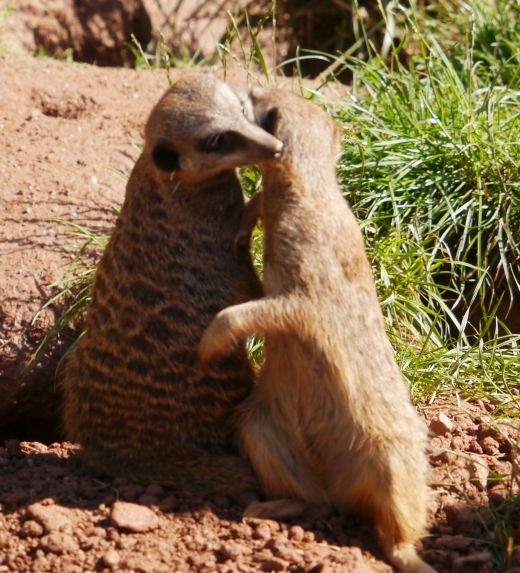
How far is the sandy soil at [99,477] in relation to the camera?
288 cm

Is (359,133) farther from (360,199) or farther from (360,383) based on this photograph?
(360,383)

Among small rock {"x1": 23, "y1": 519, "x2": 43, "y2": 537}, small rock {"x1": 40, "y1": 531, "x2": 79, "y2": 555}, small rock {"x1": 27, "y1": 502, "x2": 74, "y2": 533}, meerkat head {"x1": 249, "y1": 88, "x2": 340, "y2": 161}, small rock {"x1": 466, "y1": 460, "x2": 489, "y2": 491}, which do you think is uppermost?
meerkat head {"x1": 249, "y1": 88, "x2": 340, "y2": 161}

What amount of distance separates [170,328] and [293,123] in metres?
0.75

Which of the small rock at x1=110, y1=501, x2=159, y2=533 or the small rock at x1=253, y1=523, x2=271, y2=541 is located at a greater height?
the small rock at x1=110, y1=501, x2=159, y2=533

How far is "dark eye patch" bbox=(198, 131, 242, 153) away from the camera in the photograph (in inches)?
119

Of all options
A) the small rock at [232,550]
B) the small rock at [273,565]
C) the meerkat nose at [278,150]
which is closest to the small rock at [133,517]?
the small rock at [232,550]

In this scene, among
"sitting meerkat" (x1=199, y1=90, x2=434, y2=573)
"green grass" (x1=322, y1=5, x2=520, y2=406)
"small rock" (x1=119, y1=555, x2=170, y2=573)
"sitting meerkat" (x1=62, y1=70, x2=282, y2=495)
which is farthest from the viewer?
"green grass" (x1=322, y1=5, x2=520, y2=406)

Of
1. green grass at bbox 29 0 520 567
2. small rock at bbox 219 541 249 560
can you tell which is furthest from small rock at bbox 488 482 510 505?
small rock at bbox 219 541 249 560

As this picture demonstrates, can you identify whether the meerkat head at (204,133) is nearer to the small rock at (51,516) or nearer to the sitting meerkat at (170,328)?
the sitting meerkat at (170,328)

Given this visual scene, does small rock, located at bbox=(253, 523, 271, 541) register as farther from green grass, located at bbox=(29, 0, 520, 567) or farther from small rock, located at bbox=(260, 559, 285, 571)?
green grass, located at bbox=(29, 0, 520, 567)

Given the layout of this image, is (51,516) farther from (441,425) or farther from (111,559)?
(441,425)

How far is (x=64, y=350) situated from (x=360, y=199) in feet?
4.64

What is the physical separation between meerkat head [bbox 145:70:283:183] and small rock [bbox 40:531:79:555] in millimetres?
1155

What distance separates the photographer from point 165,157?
10.3 feet
